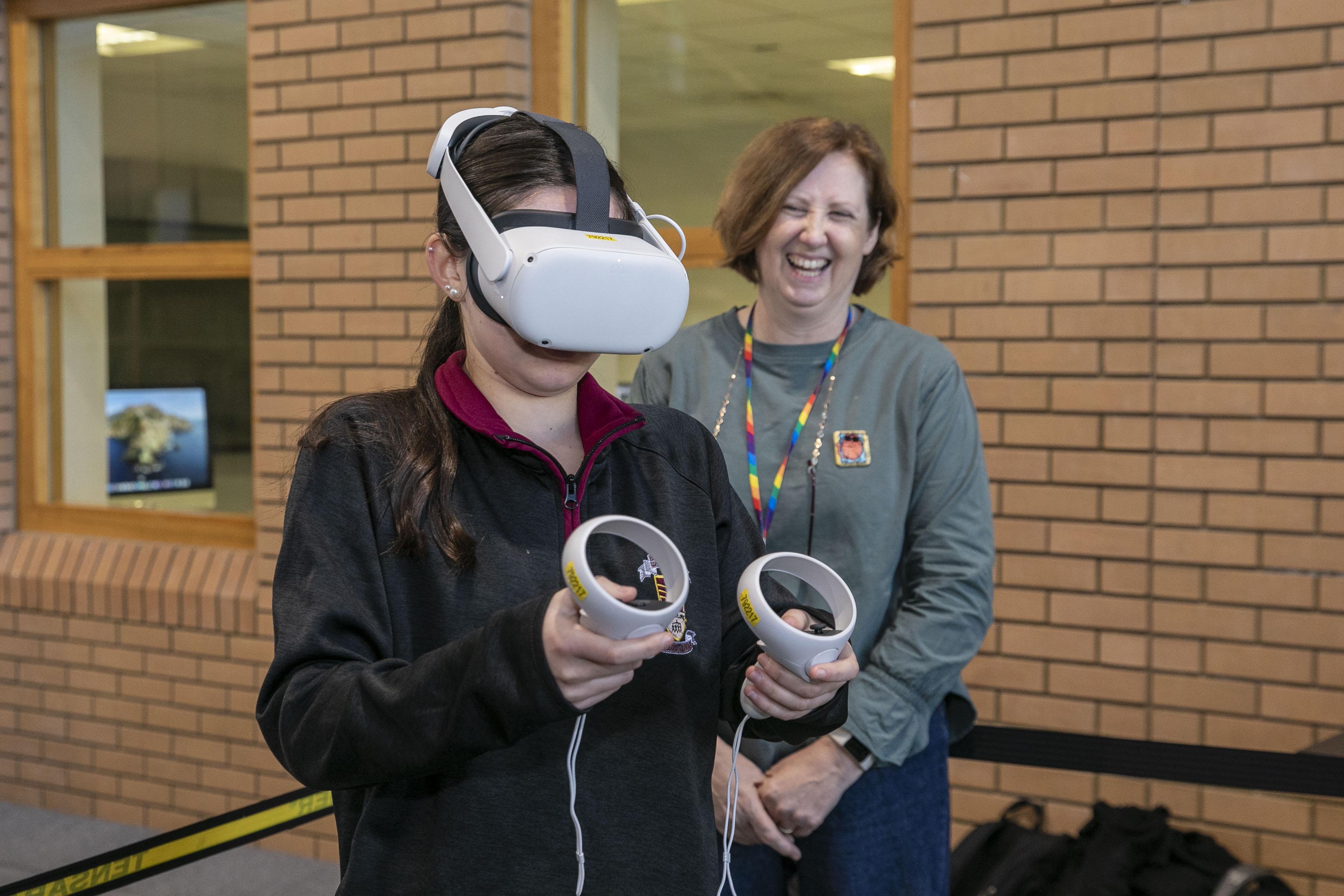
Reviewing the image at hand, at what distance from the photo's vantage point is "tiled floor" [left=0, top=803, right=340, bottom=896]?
1809 mm

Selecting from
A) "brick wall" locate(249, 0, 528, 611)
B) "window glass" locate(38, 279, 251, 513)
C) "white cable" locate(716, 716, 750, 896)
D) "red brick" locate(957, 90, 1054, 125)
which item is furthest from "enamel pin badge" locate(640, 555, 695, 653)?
"window glass" locate(38, 279, 251, 513)

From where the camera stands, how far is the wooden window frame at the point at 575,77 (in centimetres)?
335

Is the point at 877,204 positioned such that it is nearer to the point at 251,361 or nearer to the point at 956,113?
the point at 956,113

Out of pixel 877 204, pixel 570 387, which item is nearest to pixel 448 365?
pixel 570 387

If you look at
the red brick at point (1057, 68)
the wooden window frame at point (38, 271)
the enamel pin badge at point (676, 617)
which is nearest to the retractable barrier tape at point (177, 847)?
the enamel pin badge at point (676, 617)

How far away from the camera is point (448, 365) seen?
128 cm

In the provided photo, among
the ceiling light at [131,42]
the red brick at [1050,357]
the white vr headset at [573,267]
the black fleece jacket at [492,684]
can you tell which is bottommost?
the black fleece jacket at [492,684]

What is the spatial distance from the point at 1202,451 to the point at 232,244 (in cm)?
329

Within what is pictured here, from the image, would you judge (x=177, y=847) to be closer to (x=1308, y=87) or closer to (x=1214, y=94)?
(x=1214, y=94)

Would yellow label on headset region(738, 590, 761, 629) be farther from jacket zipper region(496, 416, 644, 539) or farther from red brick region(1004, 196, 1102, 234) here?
red brick region(1004, 196, 1102, 234)

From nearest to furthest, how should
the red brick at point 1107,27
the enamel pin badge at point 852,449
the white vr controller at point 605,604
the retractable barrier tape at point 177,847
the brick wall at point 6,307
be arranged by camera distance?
1. the white vr controller at point 605,604
2. the retractable barrier tape at point 177,847
3. the enamel pin badge at point 852,449
4. the red brick at point 1107,27
5. the brick wall at point 6,307

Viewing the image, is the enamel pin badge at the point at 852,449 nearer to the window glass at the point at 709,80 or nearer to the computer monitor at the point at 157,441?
the window glass at the point at 709,80

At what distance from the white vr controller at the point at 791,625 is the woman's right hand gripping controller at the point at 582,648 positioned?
0.63 feet

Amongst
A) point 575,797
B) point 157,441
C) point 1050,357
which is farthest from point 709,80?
point 575,797
